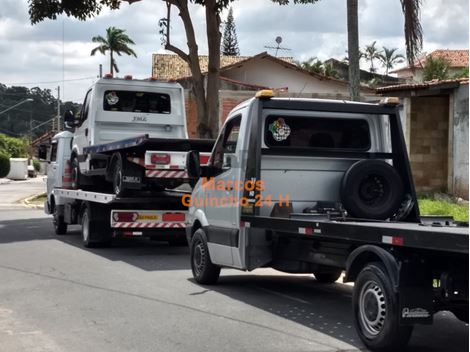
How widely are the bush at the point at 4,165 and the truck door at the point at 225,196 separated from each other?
5620cm

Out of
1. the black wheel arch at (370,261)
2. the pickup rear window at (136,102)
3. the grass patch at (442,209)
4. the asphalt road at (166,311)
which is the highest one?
the pickup rear window at (136,102)

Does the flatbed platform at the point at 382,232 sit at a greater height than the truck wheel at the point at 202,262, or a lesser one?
greater

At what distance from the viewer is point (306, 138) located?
973 cm

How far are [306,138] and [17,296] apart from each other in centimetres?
429

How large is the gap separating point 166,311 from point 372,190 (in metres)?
2.82

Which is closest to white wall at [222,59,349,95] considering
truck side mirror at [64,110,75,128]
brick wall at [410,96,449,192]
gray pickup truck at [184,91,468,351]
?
brick wall at [410,96,449,192]

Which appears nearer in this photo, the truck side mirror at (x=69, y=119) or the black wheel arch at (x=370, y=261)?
the black wheel arch at (x=370, y=261)

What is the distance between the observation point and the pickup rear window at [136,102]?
16.3 metres

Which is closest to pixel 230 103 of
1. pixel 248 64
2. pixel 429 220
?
pixel 248 64

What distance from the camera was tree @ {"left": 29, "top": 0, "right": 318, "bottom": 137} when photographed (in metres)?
21.0

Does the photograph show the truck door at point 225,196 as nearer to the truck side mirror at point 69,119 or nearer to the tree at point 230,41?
the truck side mirror at point 69,119

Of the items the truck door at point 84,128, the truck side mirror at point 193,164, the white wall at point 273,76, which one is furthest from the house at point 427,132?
the white wall at point 273,76

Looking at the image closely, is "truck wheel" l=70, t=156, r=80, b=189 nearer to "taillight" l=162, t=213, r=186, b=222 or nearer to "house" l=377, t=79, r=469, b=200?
"taillight" l=162, t=213, r=186, b=222

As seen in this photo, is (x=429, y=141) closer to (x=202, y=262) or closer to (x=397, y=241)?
(x=202, y=262)
